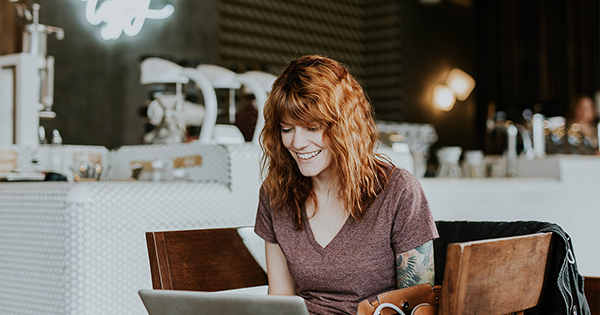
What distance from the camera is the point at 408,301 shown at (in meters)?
1.14

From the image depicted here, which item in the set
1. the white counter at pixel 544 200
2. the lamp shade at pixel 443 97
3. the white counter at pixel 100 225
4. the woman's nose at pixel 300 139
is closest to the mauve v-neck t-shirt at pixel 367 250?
the woman's nose at pixel 300 139

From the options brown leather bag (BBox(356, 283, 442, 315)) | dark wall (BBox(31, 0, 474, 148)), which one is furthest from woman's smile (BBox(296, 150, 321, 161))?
dark wall (BBox(31, 0, 474, 148))

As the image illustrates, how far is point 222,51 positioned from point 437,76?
11.0 feet

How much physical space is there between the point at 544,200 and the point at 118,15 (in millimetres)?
2939

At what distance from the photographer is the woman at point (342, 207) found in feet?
4.39

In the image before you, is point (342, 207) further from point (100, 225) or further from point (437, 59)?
point (437, 59)

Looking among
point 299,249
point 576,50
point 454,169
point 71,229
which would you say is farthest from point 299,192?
point 576,50

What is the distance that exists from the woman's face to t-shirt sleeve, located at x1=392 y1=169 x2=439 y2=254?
0.61ft

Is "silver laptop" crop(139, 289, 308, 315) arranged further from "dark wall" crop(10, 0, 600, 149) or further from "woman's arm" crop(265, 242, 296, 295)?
"dark wall" crop(10, 0, 600, 149)

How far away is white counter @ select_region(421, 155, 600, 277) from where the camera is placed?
2.77 metres

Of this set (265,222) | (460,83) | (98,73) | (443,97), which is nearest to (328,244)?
(265,222)

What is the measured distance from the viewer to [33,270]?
4.83 feet

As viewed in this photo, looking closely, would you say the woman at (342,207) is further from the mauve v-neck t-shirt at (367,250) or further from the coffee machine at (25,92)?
the coffee machine at (25,92)

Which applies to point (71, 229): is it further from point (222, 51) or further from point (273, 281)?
point (222, 51)
